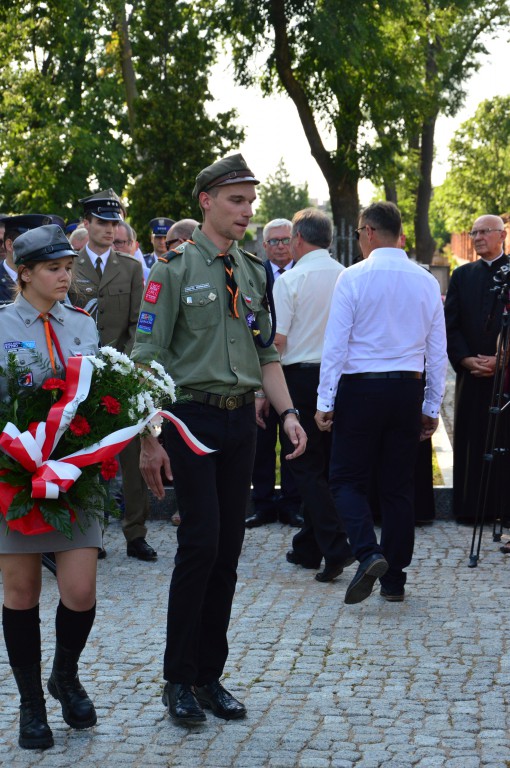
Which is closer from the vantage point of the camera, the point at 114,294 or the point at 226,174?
the point at 226,174

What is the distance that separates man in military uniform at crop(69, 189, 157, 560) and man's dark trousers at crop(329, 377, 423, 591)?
1806 mm

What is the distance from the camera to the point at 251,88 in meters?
25.6

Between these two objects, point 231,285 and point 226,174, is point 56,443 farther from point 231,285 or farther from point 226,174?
point 226,174

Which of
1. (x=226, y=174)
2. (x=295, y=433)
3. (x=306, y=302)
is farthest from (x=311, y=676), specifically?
(x=306, y=302)

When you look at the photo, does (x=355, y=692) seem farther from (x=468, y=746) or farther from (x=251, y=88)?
(x=251, y=88)

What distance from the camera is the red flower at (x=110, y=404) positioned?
4.64m

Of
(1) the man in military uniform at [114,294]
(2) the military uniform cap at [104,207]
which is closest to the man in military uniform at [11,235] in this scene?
(1) the man in military uniform at [114,294]

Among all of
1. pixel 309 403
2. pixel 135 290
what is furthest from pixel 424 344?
pixel 135 290

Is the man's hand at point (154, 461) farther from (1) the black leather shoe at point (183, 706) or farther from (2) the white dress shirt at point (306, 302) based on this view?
(2) the white dress shirt at point (306, 302)

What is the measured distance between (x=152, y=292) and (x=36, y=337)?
0.51 m

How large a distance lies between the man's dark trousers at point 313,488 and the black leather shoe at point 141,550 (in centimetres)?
96

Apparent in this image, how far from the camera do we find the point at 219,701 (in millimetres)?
5137

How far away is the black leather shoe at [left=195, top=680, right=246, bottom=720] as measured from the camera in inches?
201

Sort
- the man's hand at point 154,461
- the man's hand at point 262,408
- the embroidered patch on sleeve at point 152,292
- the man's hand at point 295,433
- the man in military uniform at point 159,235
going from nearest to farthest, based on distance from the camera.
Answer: the man's hand at point 154,461 → the embroidered patch on sleeve at point 152,292 → the man's hand at point 295,433 → the man's hand at point 262,408 → the man in military uniform at point 159,235
